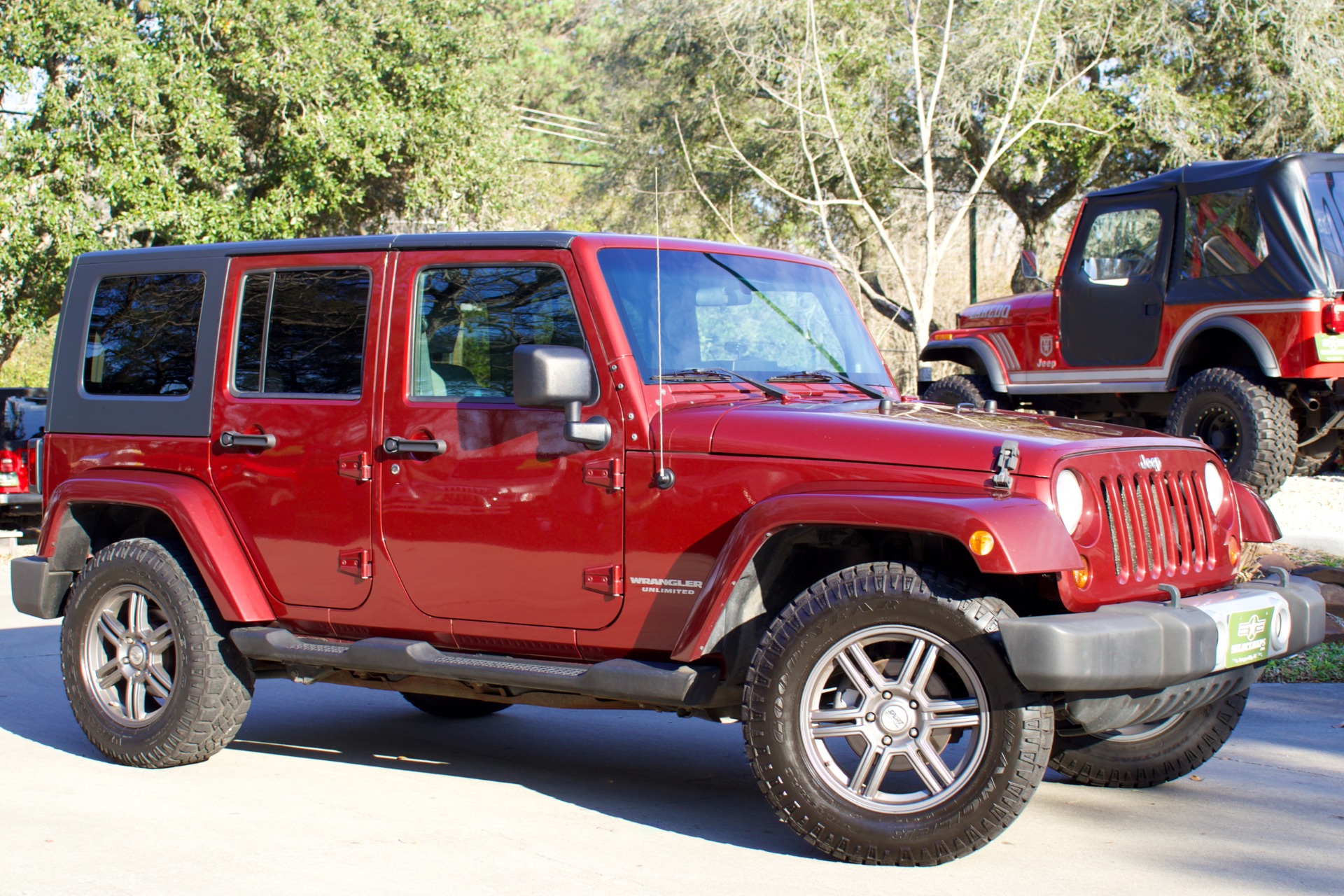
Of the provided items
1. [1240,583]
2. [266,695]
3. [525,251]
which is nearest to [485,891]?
[525,251]

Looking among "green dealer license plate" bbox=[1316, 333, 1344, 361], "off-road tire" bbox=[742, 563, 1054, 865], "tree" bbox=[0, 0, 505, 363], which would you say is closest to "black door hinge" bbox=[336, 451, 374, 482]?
"off-road tire" bbox=[742, 563, 1054, 865]

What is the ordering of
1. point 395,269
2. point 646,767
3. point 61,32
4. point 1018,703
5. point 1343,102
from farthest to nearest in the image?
1. point 1343,102
2. point 61,32
3. point 646,767
4. point 395,269
5. point 1018,703

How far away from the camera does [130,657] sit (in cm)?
584

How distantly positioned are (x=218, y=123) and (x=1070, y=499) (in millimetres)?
16097

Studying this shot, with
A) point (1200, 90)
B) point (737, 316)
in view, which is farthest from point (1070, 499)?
point (1200, 90)

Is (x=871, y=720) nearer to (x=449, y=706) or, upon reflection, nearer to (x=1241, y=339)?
(x=449, y=706)

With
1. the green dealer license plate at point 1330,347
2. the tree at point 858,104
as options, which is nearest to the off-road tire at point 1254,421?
the green dealer license plate at point 1330,347

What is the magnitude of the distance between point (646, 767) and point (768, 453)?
190 centimetres

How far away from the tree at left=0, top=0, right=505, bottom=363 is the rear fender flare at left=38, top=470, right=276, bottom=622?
12.6 meters

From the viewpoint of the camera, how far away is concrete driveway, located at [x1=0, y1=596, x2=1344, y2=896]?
420 cm

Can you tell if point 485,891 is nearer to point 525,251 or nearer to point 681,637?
point 681,637

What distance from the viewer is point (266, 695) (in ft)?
24.5

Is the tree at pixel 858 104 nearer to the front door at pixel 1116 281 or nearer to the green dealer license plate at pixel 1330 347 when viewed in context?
the front door at pixel 1116 281

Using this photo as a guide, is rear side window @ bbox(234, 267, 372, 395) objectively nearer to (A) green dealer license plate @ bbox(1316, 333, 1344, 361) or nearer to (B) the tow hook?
(B) the tow hook
